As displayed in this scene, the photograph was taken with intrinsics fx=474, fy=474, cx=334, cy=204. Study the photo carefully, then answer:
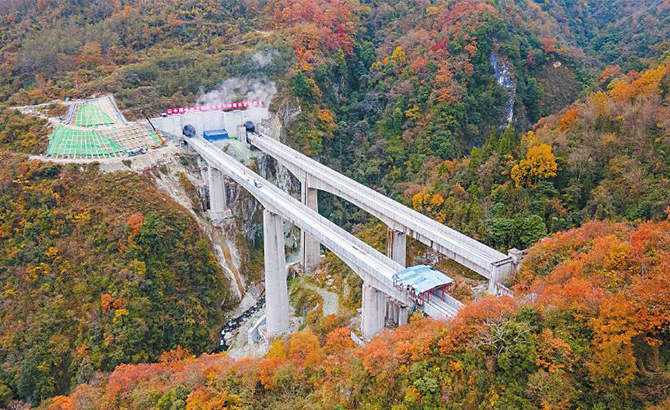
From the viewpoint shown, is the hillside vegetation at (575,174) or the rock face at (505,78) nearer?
the hillside vegetation at (575,174)

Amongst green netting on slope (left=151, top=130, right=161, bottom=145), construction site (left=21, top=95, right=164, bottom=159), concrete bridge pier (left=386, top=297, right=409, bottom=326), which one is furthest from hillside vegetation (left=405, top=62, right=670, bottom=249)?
construction site (left=21, top=95, right=164, bottom=159)

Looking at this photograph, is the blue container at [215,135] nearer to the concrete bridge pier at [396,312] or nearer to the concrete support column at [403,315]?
the concrete bridge pier at [396,312]

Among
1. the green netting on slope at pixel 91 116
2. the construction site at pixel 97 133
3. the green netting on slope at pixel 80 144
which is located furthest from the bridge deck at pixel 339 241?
the green netting on slope at pixel 91 116

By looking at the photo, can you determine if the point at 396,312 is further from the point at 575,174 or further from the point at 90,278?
the point at 90,278

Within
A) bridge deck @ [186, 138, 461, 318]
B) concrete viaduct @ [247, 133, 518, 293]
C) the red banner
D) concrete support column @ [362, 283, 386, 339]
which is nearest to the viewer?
bridge deck @ [186, 138, 461, 318]

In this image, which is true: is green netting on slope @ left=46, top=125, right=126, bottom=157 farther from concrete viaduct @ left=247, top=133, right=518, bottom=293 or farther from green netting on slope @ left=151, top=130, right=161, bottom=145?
concrete viaduct @ left=247, top=133, right=518, bottom=293

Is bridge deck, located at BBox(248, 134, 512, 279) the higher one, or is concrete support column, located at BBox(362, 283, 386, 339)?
bridge deck, located at BBox(248, 134, 512, 279)

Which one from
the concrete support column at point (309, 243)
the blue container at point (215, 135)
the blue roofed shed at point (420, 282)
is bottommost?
the concrete support column at point (309, 243)
